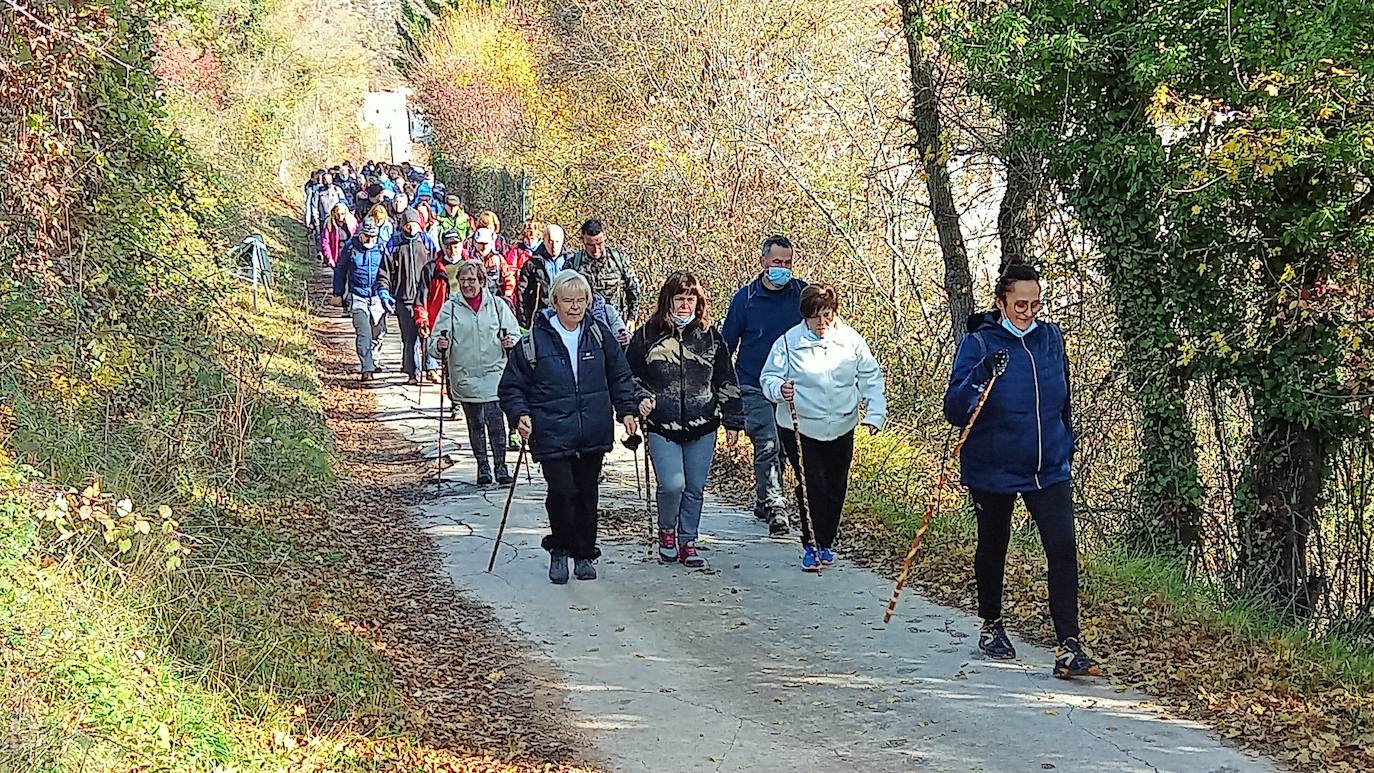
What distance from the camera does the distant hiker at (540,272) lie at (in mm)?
12477

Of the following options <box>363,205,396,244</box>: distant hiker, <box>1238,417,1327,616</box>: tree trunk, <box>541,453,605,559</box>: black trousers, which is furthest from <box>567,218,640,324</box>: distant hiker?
<box>1238,417,1327,616</box>: tree trunk

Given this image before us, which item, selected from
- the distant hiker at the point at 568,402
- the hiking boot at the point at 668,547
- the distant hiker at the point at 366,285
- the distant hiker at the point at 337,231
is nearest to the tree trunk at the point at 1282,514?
the hiking boot at the point at 668,547

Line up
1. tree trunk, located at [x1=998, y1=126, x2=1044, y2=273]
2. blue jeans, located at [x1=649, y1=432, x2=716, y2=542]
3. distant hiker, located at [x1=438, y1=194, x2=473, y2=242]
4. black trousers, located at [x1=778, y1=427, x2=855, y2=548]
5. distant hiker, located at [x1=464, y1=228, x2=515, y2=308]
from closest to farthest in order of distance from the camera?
black trousers, located at [x1=778, y1=427, x2=855, y2=548]
blue jeans, located at [x1=649, y1=432, x2=716, y2=542]
tree trunk, located at [x1=998, y1=126, x2=1044, y2=273]
distant hiker, located at [x1=464, y1=228, x2=515, y2=308]
distant hiker, located at [x1=438, y1=194, x2=473, y2=242]

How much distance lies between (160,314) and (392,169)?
26.0m

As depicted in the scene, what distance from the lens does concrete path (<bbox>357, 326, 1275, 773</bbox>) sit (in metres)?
5.63

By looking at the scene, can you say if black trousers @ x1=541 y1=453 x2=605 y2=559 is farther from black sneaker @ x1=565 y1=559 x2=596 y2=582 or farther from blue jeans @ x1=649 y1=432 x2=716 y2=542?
blue jeans @ x1=649 y1=432 x2=716 y2=542

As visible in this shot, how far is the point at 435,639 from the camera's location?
7.33 m

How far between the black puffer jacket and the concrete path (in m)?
0.96

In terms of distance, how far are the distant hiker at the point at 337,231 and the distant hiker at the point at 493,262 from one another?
13.8 ft

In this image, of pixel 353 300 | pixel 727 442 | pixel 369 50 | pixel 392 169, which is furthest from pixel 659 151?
pixel 369 50

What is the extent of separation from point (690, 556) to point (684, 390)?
1.12m

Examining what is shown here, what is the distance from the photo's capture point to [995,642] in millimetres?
6805

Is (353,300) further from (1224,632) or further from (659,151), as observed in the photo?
(1224,632)

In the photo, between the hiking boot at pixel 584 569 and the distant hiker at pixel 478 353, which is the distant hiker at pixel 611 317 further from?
the hiking boot at pixel 584 569
